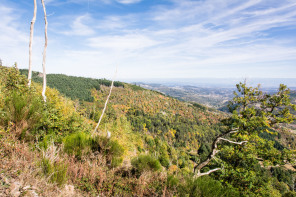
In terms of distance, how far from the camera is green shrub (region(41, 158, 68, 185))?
314 cm

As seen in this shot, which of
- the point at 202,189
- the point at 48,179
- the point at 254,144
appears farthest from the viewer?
the point at 254,144

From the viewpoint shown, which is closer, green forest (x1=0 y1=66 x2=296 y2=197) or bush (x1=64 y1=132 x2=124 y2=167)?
green forest (x1=0 y1=66 x2=296 y2=197)

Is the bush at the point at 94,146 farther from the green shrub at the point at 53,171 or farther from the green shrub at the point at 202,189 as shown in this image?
the green shrub at the point at 202,189

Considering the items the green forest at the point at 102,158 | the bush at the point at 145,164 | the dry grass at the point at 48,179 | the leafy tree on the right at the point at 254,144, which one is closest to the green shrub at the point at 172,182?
the green forest at the point at 102,158

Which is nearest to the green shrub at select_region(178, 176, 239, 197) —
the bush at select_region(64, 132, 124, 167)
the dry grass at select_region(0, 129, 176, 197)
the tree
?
the dry grass at select_region(0, 129, 176, 197)

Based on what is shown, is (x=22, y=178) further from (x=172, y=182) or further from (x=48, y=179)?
(x=172, y=182)

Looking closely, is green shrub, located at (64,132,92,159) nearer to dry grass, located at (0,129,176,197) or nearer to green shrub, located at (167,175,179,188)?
dry grass, located at (0,129,176,197)

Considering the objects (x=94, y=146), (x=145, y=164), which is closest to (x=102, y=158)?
(x=94, y=146)

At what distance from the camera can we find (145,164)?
5.49 m

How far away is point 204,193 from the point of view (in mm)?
3428

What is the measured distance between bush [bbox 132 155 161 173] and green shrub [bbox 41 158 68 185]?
2805 millimetres

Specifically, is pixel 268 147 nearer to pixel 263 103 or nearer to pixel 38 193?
pixel 263 103

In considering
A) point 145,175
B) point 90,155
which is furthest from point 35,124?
point 145,175

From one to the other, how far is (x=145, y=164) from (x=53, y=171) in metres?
3.25
